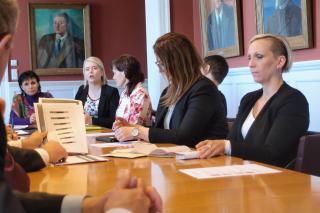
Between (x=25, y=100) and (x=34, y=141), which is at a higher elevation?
(x=25, y=100)

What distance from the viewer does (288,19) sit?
445 centimetres

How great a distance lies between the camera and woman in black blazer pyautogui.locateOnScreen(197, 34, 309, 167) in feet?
7.95

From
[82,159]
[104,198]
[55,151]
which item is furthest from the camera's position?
[82,159]

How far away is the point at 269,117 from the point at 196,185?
117 centimetres

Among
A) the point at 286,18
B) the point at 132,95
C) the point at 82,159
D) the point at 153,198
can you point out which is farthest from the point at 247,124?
the point at 286,18

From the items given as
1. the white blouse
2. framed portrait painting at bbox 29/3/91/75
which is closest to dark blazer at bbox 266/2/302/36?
the white blouse

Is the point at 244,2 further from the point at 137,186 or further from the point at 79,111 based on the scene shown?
the point at 137,186

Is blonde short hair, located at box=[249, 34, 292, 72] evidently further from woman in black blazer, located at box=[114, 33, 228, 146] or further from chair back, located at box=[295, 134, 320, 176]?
chair back, located at box=[295, 134, 320, 176]

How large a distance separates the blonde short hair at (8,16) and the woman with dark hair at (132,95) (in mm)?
2748

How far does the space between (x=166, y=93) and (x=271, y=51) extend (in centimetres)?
79

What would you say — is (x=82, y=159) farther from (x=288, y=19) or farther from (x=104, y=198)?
(x=288, y=19)

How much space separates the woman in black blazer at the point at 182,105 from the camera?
2961mm

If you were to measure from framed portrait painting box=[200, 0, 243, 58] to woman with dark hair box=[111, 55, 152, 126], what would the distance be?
1.35 meters

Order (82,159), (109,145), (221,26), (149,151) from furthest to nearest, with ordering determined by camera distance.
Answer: (221,26) < (109,145) < (149,151) < (82,159)
